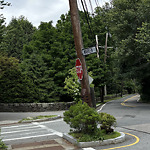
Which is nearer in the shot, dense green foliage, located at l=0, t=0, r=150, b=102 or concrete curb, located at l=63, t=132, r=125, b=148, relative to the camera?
concrete curb, located at l=63, t=132, r=125, b=148

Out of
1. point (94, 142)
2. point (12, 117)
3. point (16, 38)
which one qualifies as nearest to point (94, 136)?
point (94, 142)

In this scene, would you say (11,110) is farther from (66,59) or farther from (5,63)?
(66,59)

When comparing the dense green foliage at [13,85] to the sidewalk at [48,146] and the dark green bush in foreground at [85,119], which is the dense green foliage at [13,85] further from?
the dark green bush in foreground at [85,119]

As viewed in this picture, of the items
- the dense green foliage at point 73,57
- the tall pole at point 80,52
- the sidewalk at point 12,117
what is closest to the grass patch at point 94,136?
the tall pole at point 80,52

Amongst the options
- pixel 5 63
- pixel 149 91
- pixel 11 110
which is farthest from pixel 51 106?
pixel 149 91

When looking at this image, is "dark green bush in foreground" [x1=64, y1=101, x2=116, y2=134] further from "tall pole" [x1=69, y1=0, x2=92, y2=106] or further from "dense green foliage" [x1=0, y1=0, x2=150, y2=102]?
"dense green foliage" [x1=0, y1=0, x2=150, y2=102]

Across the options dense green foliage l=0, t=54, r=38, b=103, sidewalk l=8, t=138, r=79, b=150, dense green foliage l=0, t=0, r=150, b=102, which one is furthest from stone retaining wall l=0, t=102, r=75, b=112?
sidewalk l=8, t=138, r=79, b=150

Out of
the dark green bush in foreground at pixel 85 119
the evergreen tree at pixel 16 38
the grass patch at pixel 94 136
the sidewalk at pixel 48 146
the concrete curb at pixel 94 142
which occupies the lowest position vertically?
the sidewalk at pixel 48 146

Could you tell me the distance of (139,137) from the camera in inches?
368

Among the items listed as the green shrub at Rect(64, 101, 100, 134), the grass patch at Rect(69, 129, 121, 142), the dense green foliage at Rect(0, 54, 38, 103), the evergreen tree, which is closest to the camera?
the grass patch at Rect(69, 129, 121, 142)

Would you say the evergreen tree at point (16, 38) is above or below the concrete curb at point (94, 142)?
above

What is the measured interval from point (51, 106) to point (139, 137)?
16827 millimetres

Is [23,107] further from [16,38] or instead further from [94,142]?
[16,38]

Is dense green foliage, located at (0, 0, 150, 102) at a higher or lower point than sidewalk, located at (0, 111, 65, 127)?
higher
